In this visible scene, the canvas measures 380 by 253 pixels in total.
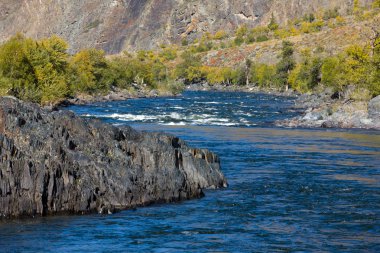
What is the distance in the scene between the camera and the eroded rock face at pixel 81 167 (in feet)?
69.8

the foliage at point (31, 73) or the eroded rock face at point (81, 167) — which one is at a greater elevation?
the foliage at point (31, 73)

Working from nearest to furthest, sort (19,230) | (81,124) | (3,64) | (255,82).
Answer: (19,230) < (81,124) < (3,64) < (255,82)

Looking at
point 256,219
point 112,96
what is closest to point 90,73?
point 112,96

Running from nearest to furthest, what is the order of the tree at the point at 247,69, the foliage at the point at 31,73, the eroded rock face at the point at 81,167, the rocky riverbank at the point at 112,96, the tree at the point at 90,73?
the eroded rock face at the point at 81,167 < the foliage at the point at 31,73 < the rocky riverbank at the point at 112,96 < the tree at the point at 90,73 < the tree at the point at 247,69

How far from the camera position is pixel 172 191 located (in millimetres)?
24750

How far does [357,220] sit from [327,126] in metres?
37.5

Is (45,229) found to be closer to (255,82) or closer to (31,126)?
(31,126)

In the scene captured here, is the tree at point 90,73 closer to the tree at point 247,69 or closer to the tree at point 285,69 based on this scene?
the tree at point 285,69

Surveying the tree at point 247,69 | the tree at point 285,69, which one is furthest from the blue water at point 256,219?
the tree at point 247,69

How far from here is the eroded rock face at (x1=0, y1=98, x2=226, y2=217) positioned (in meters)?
21.3

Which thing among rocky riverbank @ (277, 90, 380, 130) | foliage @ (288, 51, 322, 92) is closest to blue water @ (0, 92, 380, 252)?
rocky riverbank @ (277, 90, 380, 130)

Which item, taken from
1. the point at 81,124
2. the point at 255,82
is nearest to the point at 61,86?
the point at 81,124

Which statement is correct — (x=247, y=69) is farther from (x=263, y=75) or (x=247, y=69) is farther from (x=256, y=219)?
(x=256, y=219)

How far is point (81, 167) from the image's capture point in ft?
74.7
